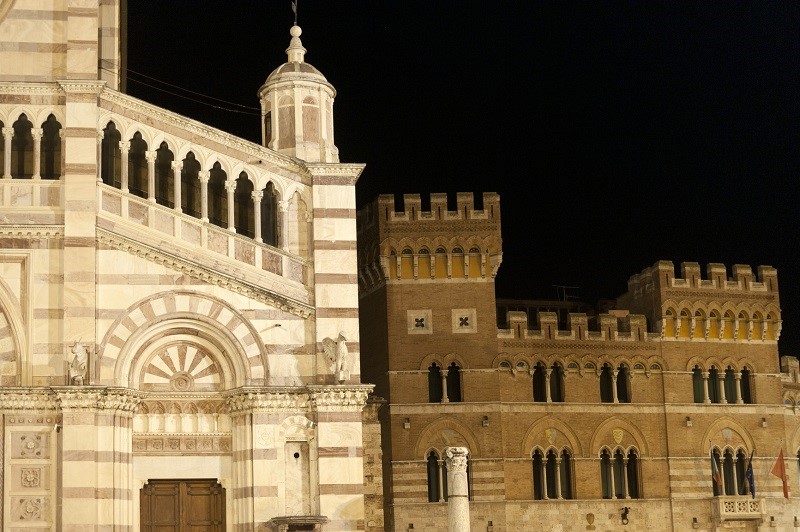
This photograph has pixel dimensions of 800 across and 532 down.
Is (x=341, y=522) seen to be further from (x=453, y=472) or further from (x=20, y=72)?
(x=20, y=72)

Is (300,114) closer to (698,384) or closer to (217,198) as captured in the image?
(217,198)

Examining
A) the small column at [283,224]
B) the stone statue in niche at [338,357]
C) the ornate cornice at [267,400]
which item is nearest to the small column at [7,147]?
the small column at [283,224]

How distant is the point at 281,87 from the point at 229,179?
248cm

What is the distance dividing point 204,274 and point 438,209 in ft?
68.4

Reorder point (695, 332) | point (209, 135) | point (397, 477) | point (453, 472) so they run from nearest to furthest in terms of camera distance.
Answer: point (453, 472) < point (209, 135) < point (397, 477) < point (695, 332)

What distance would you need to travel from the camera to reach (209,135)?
31562 millimetres

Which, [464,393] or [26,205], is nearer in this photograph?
[26,205]

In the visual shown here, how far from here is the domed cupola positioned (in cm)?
3216

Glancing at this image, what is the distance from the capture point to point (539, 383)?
168ft

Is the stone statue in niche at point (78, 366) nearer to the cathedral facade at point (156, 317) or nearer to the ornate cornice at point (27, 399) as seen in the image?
the cathedral facade at point (156, 317)

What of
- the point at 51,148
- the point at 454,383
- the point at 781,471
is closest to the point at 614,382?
the point at 454,383

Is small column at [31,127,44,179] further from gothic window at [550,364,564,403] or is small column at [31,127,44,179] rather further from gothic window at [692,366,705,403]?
gothic window at [692,366,705,403]

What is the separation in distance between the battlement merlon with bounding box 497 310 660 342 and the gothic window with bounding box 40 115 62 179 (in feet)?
74.6

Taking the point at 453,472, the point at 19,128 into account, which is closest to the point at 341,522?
the point at 453,472
